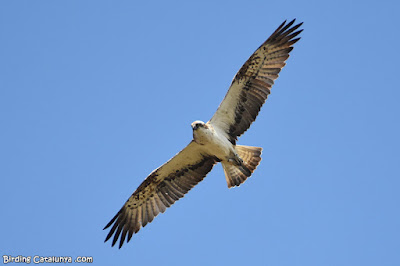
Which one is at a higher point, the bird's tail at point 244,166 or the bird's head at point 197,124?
the bird's head at point 197,124

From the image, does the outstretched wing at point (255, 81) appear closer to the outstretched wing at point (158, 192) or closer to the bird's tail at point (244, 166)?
the bird's tail at point (244, 166)

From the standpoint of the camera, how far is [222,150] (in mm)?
9750

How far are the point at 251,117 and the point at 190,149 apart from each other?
1.42 m

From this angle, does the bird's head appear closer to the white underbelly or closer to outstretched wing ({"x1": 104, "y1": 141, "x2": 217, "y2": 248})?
the white underbelly

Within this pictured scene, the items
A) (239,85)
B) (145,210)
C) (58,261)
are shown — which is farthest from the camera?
(145,210)

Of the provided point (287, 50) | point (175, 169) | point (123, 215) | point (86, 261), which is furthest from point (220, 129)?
point (86, 261)

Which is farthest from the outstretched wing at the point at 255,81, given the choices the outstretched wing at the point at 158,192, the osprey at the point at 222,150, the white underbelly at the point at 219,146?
the outstretched wing at the point at 158,192

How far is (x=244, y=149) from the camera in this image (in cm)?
1027

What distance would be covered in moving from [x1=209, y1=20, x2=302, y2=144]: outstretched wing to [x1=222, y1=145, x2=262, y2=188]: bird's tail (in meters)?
0.57

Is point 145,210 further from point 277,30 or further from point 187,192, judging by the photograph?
point 277,30

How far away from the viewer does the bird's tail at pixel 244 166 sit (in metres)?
10.2

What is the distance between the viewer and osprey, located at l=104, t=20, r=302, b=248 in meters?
9.80

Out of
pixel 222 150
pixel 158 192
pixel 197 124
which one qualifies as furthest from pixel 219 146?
pixel 158 192

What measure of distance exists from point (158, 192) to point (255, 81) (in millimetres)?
3178
